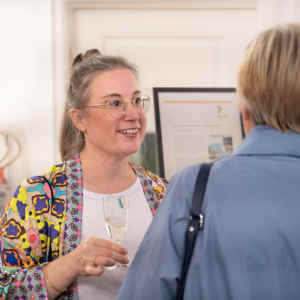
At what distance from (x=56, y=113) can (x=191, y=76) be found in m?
0.85

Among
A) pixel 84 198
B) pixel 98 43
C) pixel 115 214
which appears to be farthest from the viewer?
pixel 98 43

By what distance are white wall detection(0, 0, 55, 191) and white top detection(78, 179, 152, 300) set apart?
112cm

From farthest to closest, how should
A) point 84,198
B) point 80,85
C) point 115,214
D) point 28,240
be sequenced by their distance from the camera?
point 80,85
point 84,198
point 28,240
point 115,214

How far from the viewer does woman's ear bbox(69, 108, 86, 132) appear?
1.57 metres

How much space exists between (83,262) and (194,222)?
1.60 ft

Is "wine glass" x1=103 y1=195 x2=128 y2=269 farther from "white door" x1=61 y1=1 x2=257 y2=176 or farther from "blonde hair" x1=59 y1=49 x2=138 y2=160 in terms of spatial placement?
"white door" x1=61 y1=1 x2=257 y2=176

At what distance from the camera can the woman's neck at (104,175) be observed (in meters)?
1.49

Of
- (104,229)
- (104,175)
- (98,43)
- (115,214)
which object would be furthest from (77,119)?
(98,43)

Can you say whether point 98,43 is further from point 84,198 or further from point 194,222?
point 194,222

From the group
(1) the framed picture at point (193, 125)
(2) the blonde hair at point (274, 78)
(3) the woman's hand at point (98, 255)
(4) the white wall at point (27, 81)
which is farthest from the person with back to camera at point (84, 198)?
(4) the white wall at point (27, 81)

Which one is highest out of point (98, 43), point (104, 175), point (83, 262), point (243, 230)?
point (98, 43)

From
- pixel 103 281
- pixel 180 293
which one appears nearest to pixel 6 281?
pixel 103 281

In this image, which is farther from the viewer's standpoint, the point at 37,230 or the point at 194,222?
the point at 37,230

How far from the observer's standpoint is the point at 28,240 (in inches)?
52.1
